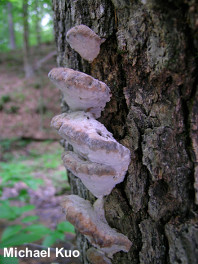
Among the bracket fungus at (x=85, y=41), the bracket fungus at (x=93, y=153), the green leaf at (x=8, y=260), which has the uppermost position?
the bracket fungus at (x=85, y=41)

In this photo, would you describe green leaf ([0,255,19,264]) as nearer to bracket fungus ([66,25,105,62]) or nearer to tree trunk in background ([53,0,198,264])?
tree trunk in background ([53,0,198,264])

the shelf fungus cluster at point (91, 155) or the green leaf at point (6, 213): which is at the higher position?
the shelf fungus cluster at point (91, 155)

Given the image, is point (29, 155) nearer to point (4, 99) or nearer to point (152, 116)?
point (4, 99)

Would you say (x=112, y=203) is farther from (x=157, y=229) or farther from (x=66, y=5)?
(x=66, y=5)

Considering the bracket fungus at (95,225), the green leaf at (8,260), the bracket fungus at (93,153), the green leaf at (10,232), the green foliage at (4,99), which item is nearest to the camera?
the bracket fungus at (93,153)

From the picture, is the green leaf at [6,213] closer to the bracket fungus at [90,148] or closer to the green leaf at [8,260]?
the green leaf at [8,260]

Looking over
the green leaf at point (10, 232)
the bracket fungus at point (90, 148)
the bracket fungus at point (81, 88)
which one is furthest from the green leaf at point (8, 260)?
the bracket fungus at point (81, 88)

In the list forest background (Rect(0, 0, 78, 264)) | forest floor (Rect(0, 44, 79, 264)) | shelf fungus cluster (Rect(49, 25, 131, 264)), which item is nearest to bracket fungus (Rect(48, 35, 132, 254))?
shelf fungus cluster (Rect(49, 25, 131, 264))
